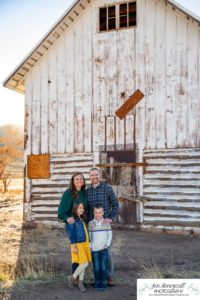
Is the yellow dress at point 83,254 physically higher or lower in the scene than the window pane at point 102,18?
lower

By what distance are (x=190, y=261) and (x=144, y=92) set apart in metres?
5.77

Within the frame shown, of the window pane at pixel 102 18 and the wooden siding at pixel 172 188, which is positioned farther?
the window pane at pixel 102 18

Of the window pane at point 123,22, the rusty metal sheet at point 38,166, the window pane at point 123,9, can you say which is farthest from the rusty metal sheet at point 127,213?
the window pane at point 123,9

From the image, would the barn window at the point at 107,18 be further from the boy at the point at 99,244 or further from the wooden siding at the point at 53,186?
the boy at the point at 99,244

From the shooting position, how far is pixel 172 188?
12.2 m

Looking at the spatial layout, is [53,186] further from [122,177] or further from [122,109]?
[122,109]

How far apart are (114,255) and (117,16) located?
7.68 meters

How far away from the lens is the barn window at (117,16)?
13.1 m

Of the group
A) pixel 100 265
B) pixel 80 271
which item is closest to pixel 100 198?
pixel 100 265

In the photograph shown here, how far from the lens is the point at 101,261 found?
20.7ft

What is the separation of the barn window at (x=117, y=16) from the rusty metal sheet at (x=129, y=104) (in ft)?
7.31

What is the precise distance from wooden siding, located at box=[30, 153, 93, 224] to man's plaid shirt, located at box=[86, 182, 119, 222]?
21.9 feet

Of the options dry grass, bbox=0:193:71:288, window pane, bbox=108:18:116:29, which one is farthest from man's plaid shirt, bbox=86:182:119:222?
window pane, bbox=108:18:116:29

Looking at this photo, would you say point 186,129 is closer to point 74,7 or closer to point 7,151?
point 74,7
